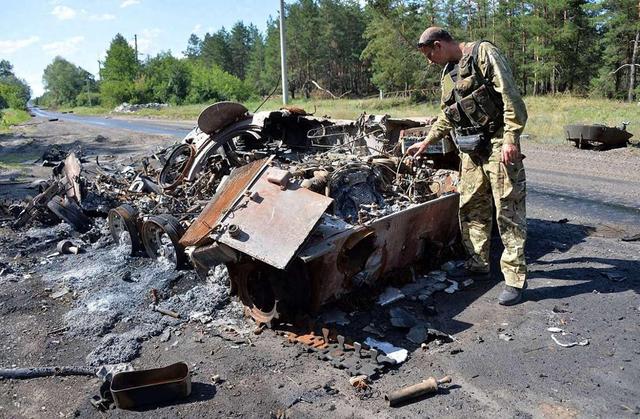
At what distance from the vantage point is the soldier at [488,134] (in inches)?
148

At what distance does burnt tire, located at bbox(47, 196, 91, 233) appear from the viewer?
664cm

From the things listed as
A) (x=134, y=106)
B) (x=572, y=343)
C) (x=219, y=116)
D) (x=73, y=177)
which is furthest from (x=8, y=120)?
(x=572, y=343)

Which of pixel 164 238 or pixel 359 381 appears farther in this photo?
pixel 164 238

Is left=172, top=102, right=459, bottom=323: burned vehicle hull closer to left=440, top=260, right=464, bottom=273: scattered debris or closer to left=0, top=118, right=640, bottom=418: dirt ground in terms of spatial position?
left=440, top=260, right=464, bottom=273: scattered debris

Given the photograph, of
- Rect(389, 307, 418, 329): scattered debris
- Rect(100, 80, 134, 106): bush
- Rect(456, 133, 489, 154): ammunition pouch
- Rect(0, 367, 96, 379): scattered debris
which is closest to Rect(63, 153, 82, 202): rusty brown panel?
Rect(0, 367, 96, 379): scattered debris

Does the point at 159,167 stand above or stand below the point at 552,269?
above

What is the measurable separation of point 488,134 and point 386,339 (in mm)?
1820

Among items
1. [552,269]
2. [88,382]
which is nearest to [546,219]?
[552,269]

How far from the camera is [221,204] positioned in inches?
152

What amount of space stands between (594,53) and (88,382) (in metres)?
36.1

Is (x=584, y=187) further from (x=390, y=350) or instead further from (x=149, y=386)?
(x=149, y=386)

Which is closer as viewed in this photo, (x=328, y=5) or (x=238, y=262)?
(x=238, y=262)

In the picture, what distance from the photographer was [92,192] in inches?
268

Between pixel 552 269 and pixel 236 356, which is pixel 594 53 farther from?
pixel 236 356
